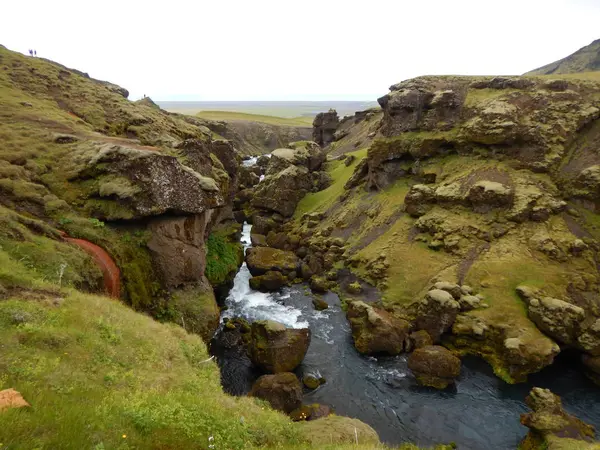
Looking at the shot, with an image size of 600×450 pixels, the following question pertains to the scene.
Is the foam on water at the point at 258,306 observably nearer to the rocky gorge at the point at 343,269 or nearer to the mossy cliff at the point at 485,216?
the rocky gorge at the point at 343,269

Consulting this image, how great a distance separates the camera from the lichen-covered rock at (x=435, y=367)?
30312mm

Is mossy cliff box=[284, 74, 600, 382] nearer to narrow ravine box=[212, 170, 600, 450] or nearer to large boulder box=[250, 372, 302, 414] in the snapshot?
narrow ravine box=[212, 170, 600, 450]

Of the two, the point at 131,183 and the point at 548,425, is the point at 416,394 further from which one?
the point at 131,183

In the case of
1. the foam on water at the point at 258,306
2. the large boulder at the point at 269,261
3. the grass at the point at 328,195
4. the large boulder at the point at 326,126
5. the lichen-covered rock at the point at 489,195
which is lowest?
the foam on water at the point at 258,306

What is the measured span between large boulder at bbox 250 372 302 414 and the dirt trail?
37.8 feet

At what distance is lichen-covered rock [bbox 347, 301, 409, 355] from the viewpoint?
3378 centimetres

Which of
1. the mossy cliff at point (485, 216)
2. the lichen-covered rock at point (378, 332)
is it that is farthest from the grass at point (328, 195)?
the lichen-covered rock at point (378, 332)

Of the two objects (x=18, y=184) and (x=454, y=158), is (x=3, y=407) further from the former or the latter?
(x=454, y=158)

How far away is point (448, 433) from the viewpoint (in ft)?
84.6

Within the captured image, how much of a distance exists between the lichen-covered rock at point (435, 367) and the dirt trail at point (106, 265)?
23463 millimetres

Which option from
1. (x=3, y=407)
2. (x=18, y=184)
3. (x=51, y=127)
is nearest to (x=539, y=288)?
(x=3, y=407)

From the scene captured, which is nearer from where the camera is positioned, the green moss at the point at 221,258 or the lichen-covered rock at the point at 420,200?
the green moss at the point at 221,258

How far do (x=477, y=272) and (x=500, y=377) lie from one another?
1125 cm

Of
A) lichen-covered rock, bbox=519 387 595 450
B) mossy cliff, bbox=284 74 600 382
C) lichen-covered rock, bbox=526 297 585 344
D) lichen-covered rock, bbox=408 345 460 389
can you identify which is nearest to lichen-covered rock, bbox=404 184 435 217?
mossy cliff, bbox=284 74 600 382
